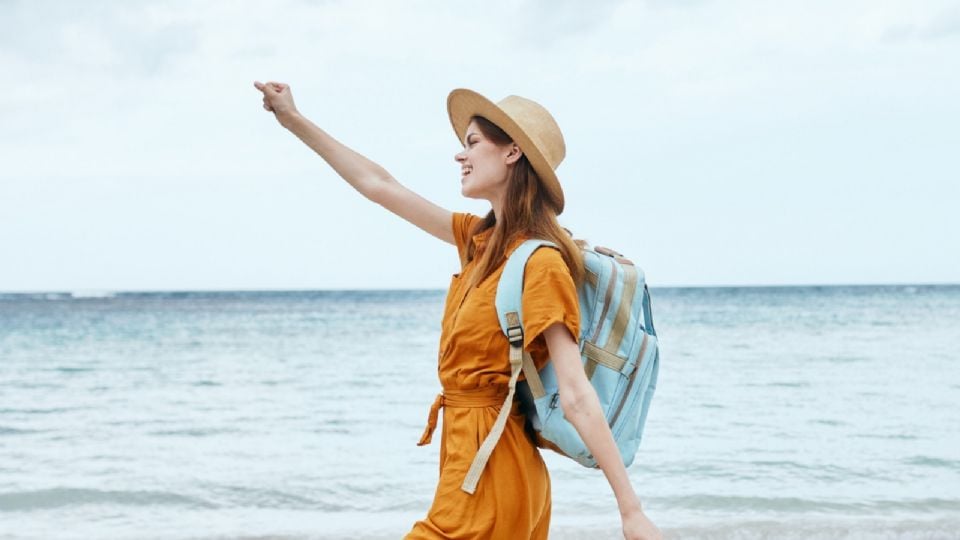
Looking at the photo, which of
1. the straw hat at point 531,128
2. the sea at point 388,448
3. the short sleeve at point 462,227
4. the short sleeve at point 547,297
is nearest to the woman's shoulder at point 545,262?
the short sleeve at point 547,297

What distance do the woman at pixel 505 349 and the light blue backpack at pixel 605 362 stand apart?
0.04 metres

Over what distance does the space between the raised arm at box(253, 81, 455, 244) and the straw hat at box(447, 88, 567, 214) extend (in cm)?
36

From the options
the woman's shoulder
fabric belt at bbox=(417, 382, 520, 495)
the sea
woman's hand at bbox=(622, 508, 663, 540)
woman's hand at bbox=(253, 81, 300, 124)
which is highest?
woman's hand at bbox=(253, 81, 300, 124)

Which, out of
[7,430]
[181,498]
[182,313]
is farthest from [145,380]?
[182,313]

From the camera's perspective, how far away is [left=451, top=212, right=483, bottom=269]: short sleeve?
2533 mm

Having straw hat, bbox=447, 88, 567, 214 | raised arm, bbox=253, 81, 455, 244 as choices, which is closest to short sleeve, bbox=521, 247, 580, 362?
straw hat, bbox=447, 88, 567, 214

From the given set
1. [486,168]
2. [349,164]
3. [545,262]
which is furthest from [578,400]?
[349,164]

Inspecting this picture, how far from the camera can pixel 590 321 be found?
2.20m

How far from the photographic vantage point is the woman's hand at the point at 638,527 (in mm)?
1989

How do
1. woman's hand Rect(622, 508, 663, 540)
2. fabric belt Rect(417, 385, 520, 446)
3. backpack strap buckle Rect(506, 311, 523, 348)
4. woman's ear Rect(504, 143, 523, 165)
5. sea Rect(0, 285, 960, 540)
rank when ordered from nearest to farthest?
woman's hand Rect(622, 508, 663, 540), backpack strap buckle Rect(506, 311, 523, 348), fabric belt Rect(417, 385, 520, 446), woman's ear Rect(504, 143, 523, 165), sea Rect(0, 285, 960, 540)

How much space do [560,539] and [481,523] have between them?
3.94 m

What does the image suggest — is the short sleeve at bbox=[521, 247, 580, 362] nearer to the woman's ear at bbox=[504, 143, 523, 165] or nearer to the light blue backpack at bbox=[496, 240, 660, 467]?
the light blue backpack at bbox=[496, 240, 660, 467]

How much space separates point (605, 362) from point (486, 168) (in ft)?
1.57

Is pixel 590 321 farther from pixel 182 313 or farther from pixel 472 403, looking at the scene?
pixel 182 313
